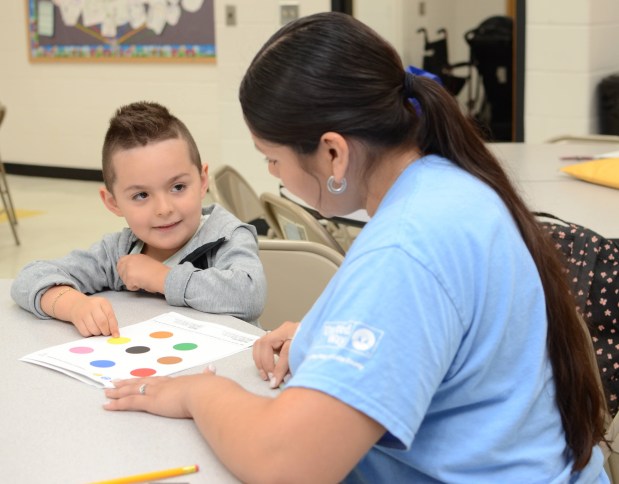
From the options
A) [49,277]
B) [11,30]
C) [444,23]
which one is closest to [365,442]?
[49,277]

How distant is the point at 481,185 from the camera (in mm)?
1062

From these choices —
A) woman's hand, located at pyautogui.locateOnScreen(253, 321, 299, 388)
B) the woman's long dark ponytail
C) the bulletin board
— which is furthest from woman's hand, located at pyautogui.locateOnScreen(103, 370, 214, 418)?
the bulletin board

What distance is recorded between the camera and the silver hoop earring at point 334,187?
1101mm

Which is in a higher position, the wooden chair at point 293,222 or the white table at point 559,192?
the white table at point 559,192

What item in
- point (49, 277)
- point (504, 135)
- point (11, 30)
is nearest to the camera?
point (49, 277)

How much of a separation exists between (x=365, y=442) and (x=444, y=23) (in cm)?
719

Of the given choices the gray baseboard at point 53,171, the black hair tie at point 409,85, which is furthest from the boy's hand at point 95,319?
the gray baseboard at point 53,171

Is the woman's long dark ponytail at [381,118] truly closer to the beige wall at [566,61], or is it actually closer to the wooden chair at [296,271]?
the wooden chair at [296,271]

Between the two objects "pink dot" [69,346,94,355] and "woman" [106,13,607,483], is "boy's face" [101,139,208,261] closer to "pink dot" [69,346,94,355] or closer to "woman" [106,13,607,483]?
"pink dot" [69,346,94,355]

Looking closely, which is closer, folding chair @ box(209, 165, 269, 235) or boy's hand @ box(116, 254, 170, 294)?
boy's hand @ box(116, 254, 170, 294)

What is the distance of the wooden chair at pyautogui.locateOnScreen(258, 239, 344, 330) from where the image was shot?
206 cm

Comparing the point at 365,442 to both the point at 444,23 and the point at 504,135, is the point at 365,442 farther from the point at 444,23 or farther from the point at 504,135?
the point at 444,23

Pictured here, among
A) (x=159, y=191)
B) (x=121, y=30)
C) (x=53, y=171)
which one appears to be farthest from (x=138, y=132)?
(x=53, y=171)

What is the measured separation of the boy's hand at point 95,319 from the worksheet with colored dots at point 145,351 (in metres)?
0.01
